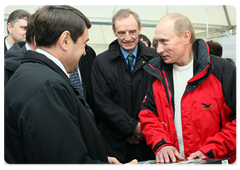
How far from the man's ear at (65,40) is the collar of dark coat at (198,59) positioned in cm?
58

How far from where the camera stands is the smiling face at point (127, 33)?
5.71ft

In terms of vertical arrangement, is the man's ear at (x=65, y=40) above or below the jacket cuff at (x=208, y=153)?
above

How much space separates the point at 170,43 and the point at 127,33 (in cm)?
57

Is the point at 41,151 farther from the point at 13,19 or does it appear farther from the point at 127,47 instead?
the point at 13,19

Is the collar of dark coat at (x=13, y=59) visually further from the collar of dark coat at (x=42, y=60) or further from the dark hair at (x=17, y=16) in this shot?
the dark hair at (x=17, y=16)

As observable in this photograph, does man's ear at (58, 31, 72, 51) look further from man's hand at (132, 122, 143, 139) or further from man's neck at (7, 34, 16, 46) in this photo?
man's neck at (7, 34, 16, 46)

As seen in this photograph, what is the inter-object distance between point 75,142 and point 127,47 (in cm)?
115

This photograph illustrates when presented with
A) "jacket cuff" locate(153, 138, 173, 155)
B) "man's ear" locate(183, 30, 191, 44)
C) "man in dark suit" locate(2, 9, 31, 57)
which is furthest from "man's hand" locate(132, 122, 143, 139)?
"man in dark suit" locate(2, 9, 31, 57)

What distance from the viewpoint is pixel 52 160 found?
0.72m

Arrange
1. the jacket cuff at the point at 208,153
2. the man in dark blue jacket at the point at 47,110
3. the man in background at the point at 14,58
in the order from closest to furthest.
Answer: the man in dark blue jacket at the point at 47,110 < the jacket cuff at the point at 208,153 < the man in background at the point at 14,58

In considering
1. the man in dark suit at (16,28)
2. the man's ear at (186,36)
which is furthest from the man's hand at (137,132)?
the man in dark suit at (16,28)

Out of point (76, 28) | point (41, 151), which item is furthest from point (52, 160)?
point (76, 28)

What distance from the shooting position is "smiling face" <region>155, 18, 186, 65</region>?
1.23 metres

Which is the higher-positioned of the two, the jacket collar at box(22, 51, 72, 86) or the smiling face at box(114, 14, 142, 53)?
the smiling face at box(114, 14, 142, 53)
